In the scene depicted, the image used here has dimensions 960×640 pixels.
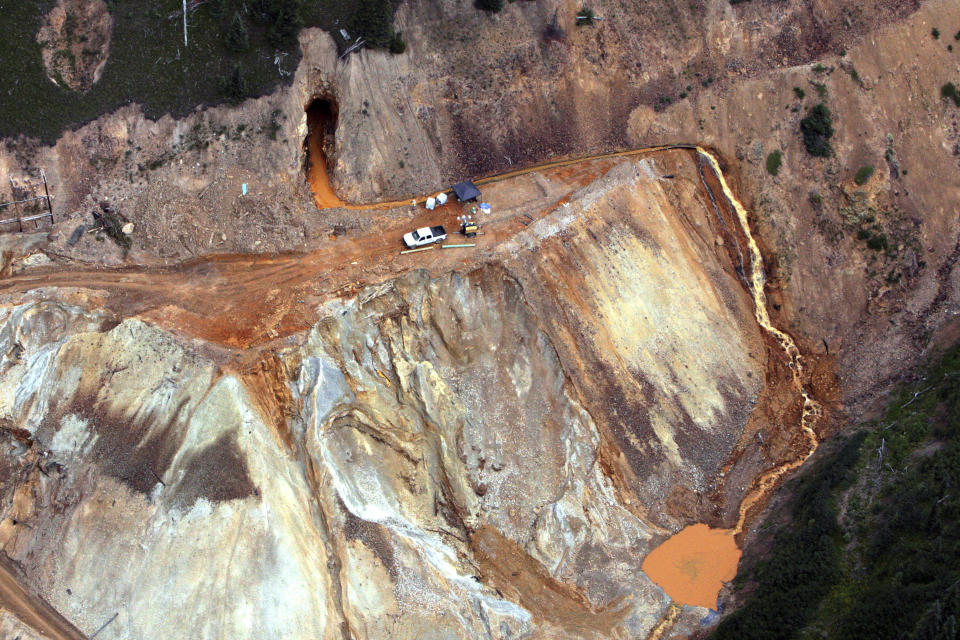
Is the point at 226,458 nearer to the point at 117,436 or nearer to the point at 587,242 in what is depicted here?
the point at 117,436

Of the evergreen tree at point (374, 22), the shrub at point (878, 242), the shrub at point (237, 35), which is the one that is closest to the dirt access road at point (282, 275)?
the evergreen tree at point (374, 22)

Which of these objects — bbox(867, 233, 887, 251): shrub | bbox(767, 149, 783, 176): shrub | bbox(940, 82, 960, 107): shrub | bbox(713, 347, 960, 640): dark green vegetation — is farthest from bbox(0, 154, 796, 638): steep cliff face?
bbox(940, 82, 960, 107): shrub

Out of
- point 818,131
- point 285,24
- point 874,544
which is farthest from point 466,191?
point 874,544

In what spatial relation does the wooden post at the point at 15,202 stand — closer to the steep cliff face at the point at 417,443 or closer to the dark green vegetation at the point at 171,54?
the dark green vegetation at the point at 171,54

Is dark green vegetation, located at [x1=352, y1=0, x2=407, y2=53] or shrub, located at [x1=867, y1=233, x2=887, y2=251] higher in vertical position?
dark green vegetation, located at [x1=352, y1=0, x2=407, y2=53]

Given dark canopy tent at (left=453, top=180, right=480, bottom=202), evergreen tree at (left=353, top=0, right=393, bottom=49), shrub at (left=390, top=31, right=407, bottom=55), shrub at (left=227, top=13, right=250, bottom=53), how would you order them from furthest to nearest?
shrub at (left=390, top=31, right=407, bottom=55) → evergreen tree at (left=353, top=0, right=393, bottom=49) → dark canopy tent at (left=453, top=180, right=480, bottom=202) → shrub at (left=227, top=13, right=250, bottom=53)

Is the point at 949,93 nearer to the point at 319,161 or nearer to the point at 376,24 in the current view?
the point at 376,24

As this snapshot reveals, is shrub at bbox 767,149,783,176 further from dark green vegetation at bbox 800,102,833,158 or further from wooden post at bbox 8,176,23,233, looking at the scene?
wooden post at bbox 8,176,23,233

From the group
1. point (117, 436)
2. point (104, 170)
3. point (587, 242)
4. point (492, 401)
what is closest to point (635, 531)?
point (492, 401)
